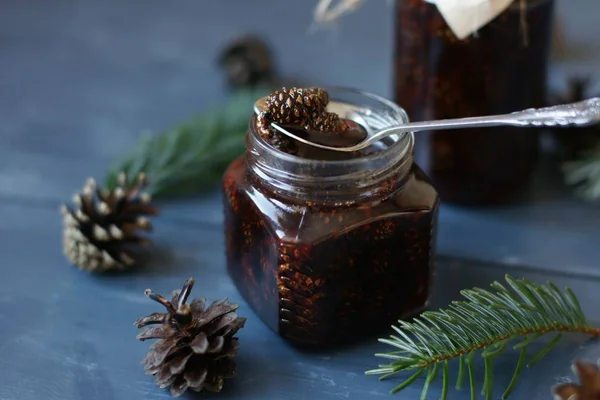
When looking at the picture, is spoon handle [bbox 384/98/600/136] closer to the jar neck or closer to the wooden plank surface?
the jar neck

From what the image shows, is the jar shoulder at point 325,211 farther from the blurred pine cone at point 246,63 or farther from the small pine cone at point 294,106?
the blurred pine cone at point 246,63

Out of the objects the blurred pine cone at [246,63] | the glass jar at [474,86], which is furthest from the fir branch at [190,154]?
the glass jar at [474,86]

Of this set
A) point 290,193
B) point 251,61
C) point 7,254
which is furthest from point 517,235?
point 7,254

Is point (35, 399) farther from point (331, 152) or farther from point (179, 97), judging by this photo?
point (179, 97)

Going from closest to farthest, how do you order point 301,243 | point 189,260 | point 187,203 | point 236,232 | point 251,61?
point 301,243 → point 236,232 → point 189,260 → point 187,203 → point 251,61

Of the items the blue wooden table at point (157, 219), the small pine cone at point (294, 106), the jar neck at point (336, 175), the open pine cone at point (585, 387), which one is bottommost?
the blue wooden table at point (157, 219)

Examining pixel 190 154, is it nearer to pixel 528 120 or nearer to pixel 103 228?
pixel 103 228
